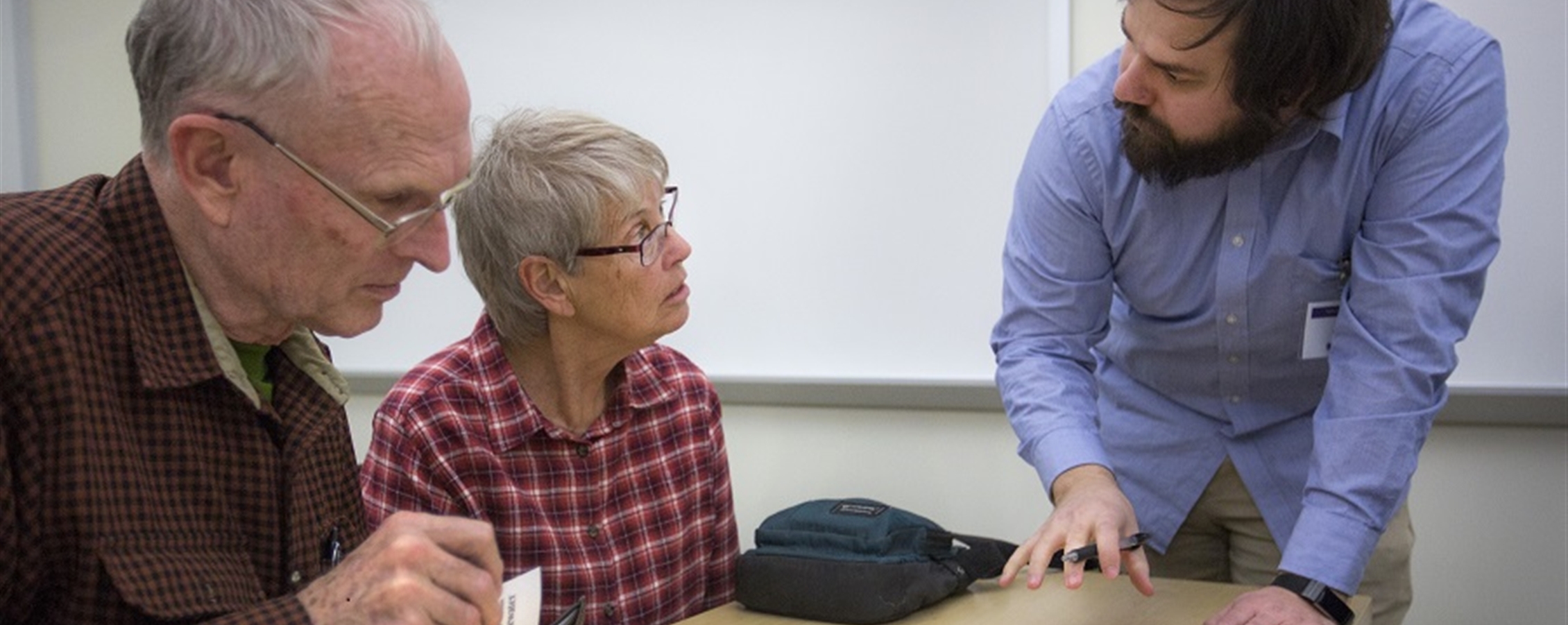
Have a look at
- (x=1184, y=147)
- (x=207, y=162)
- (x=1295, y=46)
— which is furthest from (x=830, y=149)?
(x=207, y=162)

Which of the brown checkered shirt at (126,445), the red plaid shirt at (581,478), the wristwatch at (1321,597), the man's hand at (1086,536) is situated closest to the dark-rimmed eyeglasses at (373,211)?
the brown checkered shirt at (126,445)

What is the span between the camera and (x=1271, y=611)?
6.12 feet

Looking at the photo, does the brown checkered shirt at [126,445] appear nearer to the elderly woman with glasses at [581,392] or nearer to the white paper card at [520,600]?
the white paper card at [520,600]

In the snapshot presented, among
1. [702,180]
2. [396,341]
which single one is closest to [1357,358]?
[702,180]

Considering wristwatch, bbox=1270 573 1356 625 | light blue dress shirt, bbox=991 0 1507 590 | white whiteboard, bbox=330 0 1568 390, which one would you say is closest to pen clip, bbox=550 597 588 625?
light blue dress shirt, bbox=991 0 1507 590

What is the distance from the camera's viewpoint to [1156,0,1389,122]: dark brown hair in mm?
1974

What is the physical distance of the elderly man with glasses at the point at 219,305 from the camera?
1.32m

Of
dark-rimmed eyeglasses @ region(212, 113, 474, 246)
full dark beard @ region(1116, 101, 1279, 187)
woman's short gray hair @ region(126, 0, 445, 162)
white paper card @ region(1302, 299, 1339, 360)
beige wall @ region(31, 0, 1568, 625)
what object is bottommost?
beige wall @ region(31, 0, 1568, 625)

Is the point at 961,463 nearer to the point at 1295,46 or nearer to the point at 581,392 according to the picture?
the point at 581,392

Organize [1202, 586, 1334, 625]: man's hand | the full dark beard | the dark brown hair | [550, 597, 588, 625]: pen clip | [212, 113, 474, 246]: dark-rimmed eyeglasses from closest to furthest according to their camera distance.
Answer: [212, 113, 474, 246]: dark-rimmed eyeglasses
[550, 597, 588, 625]: pen clip
[1202, 586, 1334, 625]: man's hand
the dark brown hair
the full dark beard

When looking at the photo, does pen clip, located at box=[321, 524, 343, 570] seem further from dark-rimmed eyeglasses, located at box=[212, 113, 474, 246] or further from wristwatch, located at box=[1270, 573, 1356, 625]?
wristwatch, located at box=[1270, 573, 1356, 625]

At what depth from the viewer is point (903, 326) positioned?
342 centimetres

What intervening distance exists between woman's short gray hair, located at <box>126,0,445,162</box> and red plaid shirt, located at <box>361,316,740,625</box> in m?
0.83

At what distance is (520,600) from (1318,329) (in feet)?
4.18
